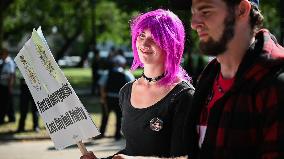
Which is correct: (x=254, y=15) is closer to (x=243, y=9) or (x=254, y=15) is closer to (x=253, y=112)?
(x=243, y=9)

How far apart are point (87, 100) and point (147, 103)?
21.1 meters

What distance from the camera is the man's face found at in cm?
231

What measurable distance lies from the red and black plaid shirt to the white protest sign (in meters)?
0.91

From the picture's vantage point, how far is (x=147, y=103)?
3.42 meters

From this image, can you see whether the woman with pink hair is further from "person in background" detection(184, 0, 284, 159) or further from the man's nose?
the man's nose

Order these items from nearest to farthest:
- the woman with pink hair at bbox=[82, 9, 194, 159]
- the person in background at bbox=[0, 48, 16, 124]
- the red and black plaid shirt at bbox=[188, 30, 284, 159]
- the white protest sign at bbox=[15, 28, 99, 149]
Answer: the red and black plaid shirt at bbox=[188, 30, 284, 159] → the white protest sign at bbox=[15, 28, 99, 149] → the woman with pink hair at bbox=[82, 9, 194, 159] → the person in background at bbox=[0, 48, 16, 124]

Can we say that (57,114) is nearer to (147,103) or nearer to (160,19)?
(147,103)

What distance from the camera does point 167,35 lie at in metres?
3.46

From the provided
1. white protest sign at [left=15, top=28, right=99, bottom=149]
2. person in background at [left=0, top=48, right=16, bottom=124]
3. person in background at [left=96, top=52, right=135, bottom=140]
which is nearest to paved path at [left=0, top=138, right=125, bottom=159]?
person in background at [left=96, top=52, right=135, bottom=140]

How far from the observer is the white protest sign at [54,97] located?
3131mm

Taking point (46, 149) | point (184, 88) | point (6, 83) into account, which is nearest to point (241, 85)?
point (184, 88)

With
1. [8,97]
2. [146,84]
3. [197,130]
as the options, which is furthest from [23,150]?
[197,130]

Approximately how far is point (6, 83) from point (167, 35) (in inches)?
521

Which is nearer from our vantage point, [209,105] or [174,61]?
[209,105]
